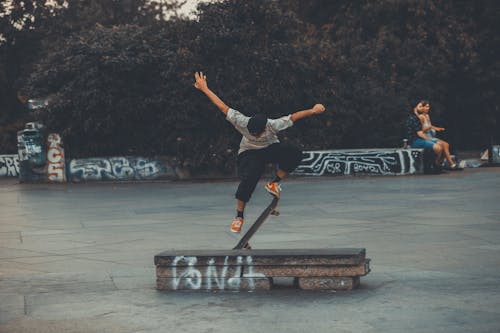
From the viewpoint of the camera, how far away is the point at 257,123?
8992 millimetres

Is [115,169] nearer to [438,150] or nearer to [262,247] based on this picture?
[438,150]

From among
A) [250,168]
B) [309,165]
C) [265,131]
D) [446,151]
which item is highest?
[265,131]

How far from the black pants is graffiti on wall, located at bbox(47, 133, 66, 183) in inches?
785

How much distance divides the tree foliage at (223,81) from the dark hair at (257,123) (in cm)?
1789

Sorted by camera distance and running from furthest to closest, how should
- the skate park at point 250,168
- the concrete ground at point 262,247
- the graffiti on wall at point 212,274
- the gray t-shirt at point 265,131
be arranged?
the gray t-shirt at point 265,131
the graffiti on wall at point 212,274
the skate park at point 250,168
the concrete ground at point 262,247

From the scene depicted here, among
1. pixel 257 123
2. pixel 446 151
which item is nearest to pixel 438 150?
pixel 446 151

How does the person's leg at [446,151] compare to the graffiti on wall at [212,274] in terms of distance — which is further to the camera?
the person's leg at [446,151]

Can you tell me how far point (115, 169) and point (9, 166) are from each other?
1013cm

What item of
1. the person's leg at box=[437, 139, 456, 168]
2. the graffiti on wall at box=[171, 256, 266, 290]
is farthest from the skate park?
the person's leg at box=[437, 139, 456, 168]

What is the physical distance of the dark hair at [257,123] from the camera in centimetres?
898

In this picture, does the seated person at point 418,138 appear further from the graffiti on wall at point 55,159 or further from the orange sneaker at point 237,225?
the orange sneaker at point 237,225

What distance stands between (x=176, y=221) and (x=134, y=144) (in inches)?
561

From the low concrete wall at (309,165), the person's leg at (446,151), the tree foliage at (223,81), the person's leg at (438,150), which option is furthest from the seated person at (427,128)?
the tree foliage at (223,81)

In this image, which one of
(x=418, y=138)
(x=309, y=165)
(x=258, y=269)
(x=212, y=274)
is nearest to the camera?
(x=258, y=269)
